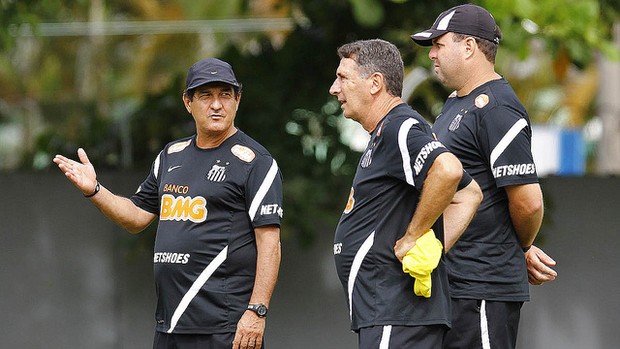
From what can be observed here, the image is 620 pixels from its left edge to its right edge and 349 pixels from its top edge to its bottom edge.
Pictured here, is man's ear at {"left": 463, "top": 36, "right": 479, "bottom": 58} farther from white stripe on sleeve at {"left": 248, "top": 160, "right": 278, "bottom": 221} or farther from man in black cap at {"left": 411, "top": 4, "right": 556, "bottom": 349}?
white stripe on sleeve at {"left": 248, "top": 160, "right": 278, "bottom": 221}

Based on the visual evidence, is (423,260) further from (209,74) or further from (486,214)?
(209,74)

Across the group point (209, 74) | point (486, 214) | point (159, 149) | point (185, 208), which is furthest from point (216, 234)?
point (159, 149)

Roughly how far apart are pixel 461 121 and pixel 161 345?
1672mm

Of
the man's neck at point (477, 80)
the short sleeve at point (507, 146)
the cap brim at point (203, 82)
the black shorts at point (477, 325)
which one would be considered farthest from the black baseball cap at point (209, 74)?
the black shorts at point (477, 325)

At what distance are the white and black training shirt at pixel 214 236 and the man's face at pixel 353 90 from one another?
2.13ft

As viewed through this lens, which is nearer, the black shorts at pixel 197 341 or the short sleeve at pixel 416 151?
the short sleeve at pixel 416 151

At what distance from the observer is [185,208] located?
4.91m

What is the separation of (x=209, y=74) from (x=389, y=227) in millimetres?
1200

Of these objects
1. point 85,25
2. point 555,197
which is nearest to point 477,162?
point 555,197

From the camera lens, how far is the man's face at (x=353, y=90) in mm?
4402

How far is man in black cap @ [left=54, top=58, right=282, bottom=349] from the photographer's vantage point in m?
4.87

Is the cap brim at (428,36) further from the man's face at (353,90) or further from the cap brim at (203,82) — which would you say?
the cap brim at (203,82)

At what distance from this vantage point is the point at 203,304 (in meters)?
4.89

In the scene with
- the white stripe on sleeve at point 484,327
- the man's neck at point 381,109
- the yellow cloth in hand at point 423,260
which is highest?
the man's neck at point 381,109
